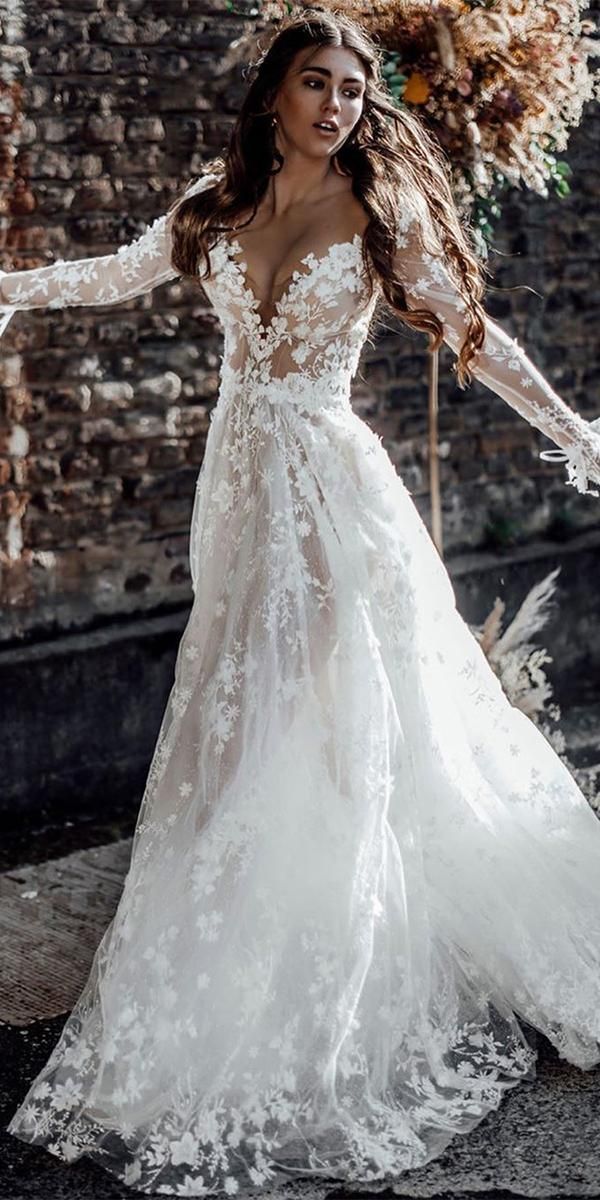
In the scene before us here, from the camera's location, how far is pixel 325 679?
11.7ft

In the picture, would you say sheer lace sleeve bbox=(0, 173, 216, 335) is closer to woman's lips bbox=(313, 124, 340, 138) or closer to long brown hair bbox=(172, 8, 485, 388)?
long brown hair bbox=(172, 8, 485, 388)

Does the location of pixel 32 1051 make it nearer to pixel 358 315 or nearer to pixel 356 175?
pixel 358 315

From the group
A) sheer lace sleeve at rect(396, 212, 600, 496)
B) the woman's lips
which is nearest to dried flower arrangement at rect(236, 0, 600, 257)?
sheer lace sleeve at rect(396, 212, 600, 496)

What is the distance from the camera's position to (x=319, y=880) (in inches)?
135

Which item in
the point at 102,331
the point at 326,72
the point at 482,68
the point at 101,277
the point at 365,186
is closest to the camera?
the point at 326,72

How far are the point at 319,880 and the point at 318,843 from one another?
8 centimetres

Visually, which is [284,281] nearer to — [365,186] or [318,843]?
[365,186]

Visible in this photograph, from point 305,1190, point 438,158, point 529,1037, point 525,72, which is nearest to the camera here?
point 305,1190

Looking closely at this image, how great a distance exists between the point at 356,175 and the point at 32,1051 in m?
2.14

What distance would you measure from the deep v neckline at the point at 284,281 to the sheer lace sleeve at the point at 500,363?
127mm

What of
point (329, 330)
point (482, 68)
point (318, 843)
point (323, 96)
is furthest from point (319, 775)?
point (482, 68)

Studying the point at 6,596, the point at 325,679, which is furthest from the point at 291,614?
the point at 6,596

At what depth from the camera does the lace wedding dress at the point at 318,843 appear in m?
3.25

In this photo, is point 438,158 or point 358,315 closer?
point 358,315
